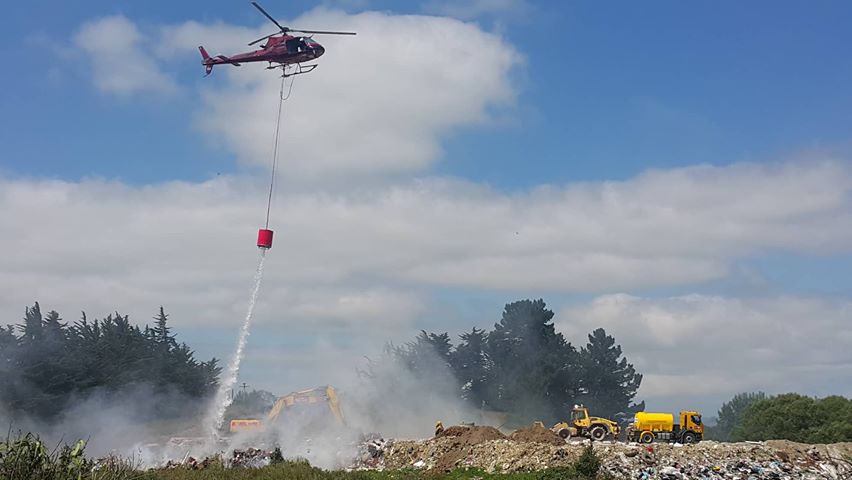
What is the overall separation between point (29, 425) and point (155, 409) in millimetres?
11044

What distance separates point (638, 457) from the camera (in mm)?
31859

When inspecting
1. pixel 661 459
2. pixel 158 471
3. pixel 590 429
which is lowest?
pixel 158 471

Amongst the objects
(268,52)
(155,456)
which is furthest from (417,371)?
(268,52)

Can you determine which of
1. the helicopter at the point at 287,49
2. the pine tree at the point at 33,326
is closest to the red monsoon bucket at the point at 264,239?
the helicopter at the point at 287,49

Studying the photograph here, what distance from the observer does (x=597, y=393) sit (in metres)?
80.4

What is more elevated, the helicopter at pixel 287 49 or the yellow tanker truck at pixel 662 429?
the helicopter at pixel 287 49

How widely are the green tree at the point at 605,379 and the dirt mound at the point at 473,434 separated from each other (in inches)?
1734

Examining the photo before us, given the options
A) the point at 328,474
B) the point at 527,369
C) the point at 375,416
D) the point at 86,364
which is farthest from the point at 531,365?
the point at 328,474

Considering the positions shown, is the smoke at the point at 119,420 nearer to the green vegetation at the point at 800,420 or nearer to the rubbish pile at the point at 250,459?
the rubbish pile at the point at 250,459

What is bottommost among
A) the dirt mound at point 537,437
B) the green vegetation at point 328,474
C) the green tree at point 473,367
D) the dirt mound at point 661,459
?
the green vegetation at point 328,474

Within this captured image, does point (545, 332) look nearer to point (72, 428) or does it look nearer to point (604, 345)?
point (604, 345)

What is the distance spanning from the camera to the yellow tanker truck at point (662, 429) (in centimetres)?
4116

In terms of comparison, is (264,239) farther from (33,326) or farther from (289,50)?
(33,326)

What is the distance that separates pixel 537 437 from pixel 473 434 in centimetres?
285
